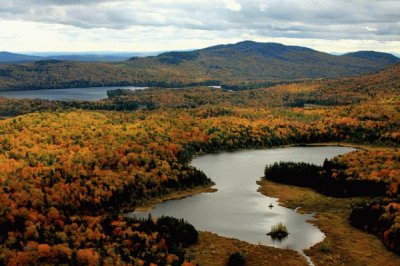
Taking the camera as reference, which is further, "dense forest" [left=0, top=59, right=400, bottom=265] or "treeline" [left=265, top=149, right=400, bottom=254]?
"treeline" [left=265, top=149, right=400, bottom=254]

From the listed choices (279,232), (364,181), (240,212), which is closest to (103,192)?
(240,212)

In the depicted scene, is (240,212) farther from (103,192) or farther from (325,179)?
(325,179)

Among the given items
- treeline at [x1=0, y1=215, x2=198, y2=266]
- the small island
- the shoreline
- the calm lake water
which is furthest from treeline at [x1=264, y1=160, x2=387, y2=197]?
treeline at [x1=0, y1=215, x2=198, y2=266]

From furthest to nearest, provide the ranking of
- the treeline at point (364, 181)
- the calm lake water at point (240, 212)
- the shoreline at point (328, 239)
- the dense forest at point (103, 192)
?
the treeline at point (364, 181)
the calm lake water at point (240, 212)
the shoreline at point (328, 239)
the dense forest at point (103, 192)

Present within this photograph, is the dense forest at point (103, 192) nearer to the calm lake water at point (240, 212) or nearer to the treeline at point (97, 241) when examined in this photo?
the treeline at point (97, 241)

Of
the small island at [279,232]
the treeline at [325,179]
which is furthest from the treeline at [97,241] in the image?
the treeline at [325,179]

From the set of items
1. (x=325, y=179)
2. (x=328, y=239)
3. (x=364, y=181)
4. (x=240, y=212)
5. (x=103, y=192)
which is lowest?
(x=240, y=212)

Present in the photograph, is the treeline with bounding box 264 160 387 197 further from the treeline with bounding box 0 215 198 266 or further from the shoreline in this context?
the treeline with bounding box 0 215 198 266

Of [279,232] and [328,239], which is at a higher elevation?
[279,232]
